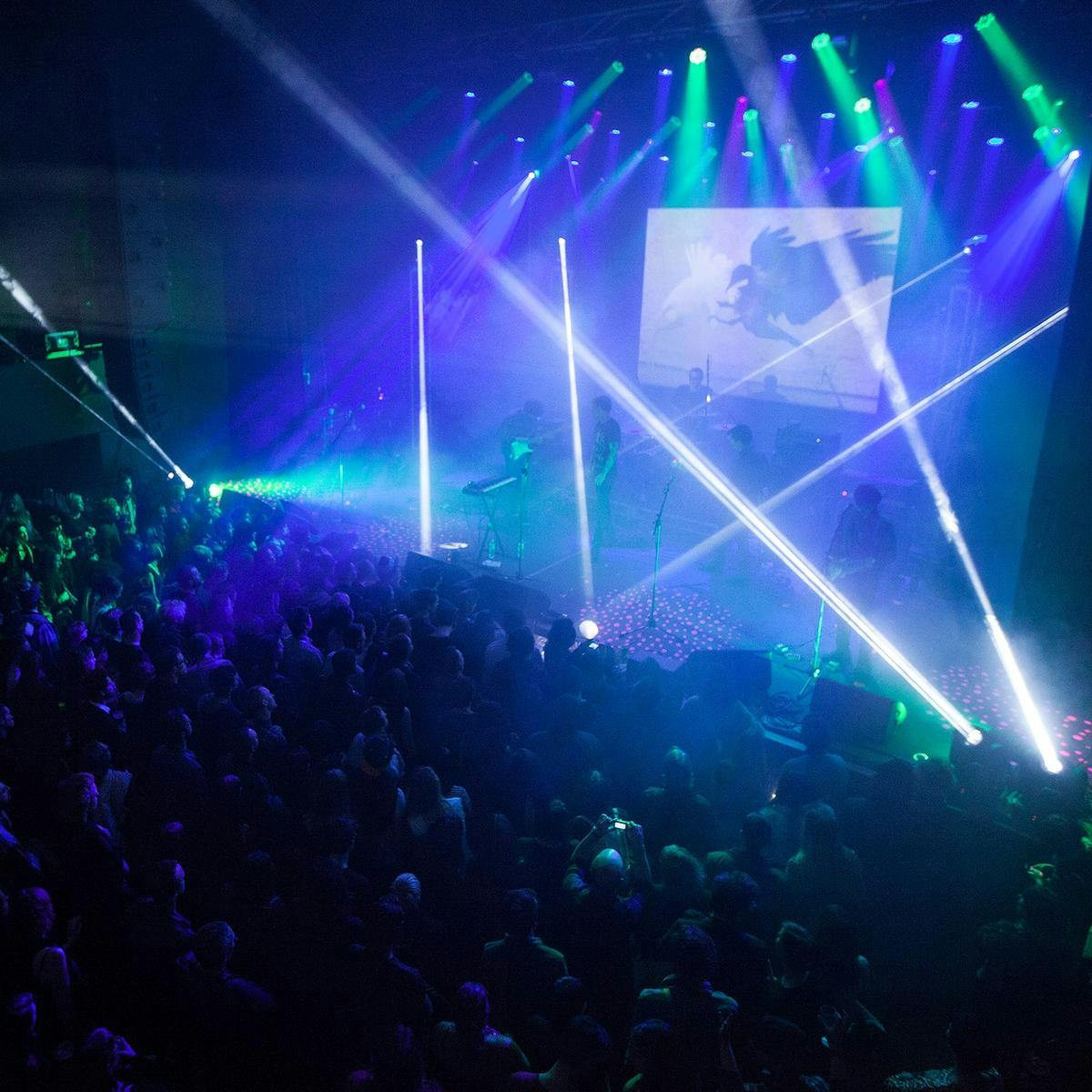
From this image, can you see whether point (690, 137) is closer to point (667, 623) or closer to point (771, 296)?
point (771, 296)

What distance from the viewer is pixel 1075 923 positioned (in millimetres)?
2973

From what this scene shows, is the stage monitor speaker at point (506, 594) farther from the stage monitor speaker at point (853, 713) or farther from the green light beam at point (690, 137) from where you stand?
the green light beam at point (690, 137)

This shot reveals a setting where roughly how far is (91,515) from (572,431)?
7754 mm

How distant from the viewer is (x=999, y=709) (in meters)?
6.02

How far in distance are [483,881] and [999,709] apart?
179 inches

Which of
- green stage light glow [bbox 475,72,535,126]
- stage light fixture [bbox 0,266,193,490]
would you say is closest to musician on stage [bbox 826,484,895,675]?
green stage light glow [bbox 475,72,535,126]

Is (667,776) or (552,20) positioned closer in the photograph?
(667,776)

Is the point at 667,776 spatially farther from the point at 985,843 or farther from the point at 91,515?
the point at 91,515

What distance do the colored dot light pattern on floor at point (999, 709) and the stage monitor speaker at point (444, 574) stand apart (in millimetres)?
3708

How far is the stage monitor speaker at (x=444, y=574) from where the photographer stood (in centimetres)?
570

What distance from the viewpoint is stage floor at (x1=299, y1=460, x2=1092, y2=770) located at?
19.1 ft

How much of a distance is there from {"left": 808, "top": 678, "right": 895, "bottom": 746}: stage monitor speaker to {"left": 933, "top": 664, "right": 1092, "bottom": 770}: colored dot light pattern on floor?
1231 mm

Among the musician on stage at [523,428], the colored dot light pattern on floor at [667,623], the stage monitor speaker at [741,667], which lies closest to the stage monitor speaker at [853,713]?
the stage monitor speaker at [741,667]

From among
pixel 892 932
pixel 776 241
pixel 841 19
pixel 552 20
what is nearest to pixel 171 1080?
pixel 892 932
